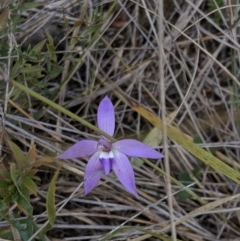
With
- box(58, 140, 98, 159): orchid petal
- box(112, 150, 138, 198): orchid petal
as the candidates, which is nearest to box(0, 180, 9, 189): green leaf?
box(58, 140, 98, 159): orchid petal

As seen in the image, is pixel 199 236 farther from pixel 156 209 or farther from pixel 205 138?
pixel 205 138

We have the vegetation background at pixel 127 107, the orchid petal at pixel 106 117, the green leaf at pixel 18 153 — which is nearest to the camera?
the green leaf at pixel 18 153

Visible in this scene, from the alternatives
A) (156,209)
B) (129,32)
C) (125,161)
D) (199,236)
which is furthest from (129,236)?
(129,32)

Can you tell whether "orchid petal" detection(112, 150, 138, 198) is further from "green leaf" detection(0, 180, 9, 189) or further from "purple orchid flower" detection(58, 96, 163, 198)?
"green leaf" detection(0, 180, 9, 189)

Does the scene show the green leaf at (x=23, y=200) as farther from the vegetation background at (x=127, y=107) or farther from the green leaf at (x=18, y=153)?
the vegetation background at (x=127, y=107)

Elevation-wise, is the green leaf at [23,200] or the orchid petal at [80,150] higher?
the orchid petal at [80,150]

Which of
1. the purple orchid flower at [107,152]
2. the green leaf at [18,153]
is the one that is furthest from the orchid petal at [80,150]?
the green leaf at [18,153]

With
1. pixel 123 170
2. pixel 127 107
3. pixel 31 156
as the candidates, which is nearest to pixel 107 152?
Answer: pixel 123 170
